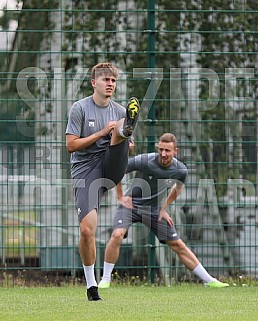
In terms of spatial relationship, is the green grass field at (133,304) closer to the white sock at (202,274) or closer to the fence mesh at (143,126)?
the white sock at (202,274)

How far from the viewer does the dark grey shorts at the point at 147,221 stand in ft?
35.3

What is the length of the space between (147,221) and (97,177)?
8.13 ft

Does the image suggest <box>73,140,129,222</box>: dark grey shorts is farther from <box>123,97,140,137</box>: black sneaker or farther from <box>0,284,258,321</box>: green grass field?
<box>0,284,258,321</box>: green grass field

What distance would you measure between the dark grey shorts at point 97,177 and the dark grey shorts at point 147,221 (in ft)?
7.30

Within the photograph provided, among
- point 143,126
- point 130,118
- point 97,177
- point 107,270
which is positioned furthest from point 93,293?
point 143,126

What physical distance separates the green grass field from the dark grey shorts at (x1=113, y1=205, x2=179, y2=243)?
563 millimetres

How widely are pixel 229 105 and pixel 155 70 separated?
108 centimetres

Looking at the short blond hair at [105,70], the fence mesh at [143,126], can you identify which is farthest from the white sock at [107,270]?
the short blond hair at [105,70]

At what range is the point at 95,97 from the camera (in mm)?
8641

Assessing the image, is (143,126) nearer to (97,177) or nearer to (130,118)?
(97,177)

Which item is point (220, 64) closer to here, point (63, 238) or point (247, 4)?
point (247, 4)

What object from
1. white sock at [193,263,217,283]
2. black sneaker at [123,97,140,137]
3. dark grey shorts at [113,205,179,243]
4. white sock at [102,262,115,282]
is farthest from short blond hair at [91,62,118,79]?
white sock at [193,263,217,283]

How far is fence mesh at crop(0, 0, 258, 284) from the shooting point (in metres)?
11.1

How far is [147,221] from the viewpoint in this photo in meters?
10.9
